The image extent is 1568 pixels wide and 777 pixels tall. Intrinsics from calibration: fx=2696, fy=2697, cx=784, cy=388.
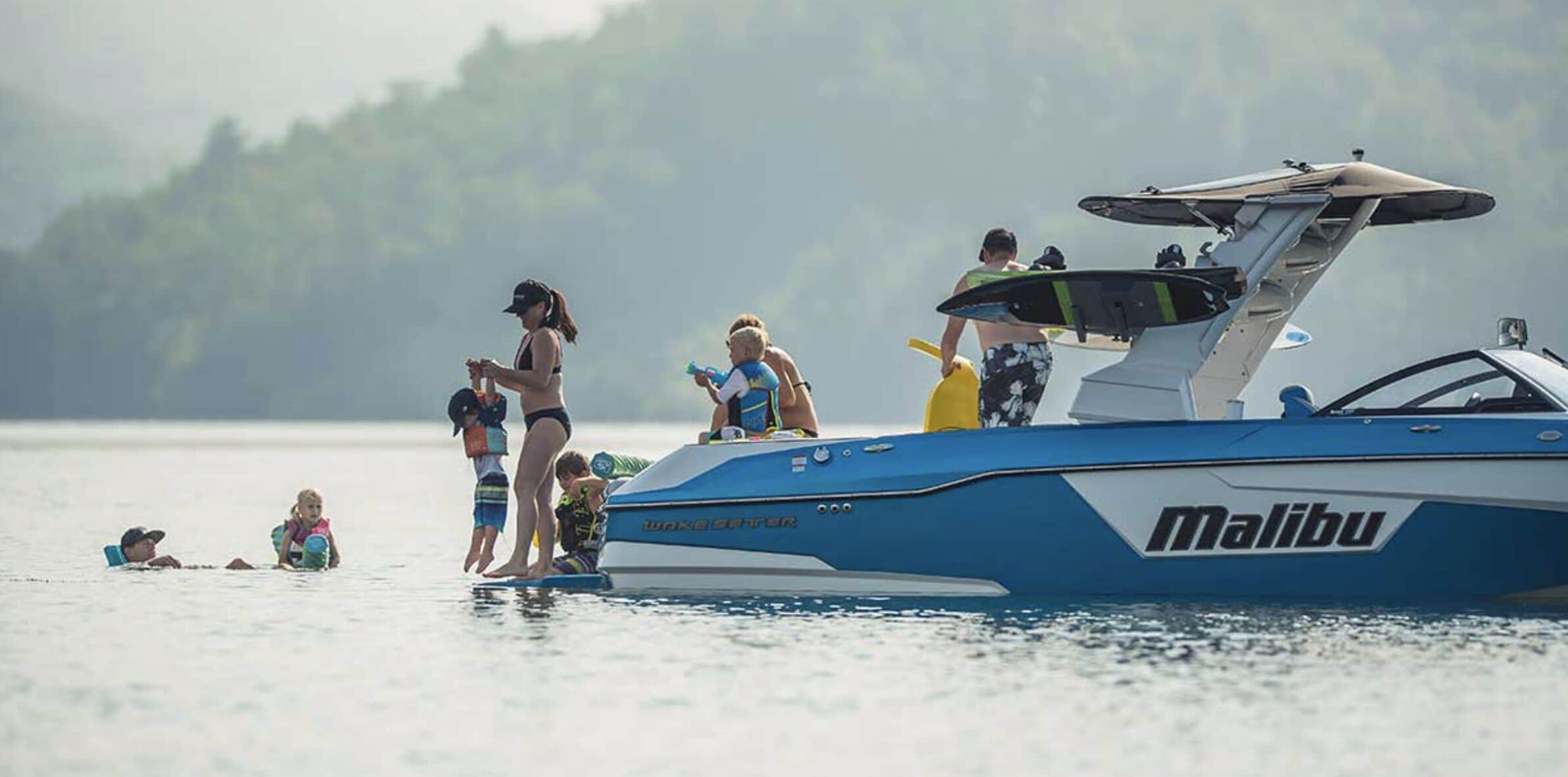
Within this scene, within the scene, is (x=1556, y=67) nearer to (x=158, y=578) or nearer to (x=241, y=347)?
(x=241, y=347)

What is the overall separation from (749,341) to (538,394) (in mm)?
1357

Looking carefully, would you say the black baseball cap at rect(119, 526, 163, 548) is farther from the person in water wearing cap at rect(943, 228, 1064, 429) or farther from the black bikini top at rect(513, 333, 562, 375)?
the person in water wearing cap at rect(943, 228, 1064, 429)

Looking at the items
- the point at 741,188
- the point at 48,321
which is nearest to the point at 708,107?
the point at 741,188

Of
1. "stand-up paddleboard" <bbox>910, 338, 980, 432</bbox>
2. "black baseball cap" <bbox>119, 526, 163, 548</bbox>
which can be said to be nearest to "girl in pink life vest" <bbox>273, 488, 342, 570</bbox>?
"black baseball cap" <bbox>119, 526, 163, 548</bbox>

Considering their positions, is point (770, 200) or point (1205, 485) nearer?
point (1205, 485)

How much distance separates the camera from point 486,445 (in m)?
16.5

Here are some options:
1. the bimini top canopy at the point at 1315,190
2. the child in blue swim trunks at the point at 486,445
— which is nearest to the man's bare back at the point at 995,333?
the bimini top canopy at the point at 1315,190

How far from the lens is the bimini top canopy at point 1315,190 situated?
14.7m

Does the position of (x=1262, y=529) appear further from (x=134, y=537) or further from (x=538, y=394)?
(x=134, y=537)

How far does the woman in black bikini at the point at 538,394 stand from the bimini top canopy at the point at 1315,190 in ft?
10.7

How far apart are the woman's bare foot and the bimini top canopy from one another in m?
4.07

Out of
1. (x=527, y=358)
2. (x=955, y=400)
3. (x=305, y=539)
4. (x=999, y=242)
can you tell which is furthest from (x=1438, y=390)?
(x=305, y=539)

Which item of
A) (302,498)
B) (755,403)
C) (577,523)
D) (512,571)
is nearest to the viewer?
(755,403)

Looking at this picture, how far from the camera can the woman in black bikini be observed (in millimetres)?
15805
